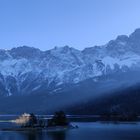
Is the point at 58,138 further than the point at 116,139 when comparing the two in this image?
Yes

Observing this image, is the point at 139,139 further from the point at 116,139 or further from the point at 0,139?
the point at 0,139

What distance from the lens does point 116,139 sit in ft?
565

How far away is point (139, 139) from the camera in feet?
554

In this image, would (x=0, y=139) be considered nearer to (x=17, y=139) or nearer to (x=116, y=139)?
(x=17, y=139)

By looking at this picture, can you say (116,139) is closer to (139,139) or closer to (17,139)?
(139,139)

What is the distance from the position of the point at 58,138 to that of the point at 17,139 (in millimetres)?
15959

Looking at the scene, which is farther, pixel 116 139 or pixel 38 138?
pixel 38 138

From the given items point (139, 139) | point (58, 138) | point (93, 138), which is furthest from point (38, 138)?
point (139, 139)

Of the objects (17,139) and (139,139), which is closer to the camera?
(139,139)

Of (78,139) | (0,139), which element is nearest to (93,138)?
(78,139)

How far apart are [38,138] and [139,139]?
4055 centimetres

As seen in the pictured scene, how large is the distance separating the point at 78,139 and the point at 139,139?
891 inches

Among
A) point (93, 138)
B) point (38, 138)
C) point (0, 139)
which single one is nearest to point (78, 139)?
point (93, 138)

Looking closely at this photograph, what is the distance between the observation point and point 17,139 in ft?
601
